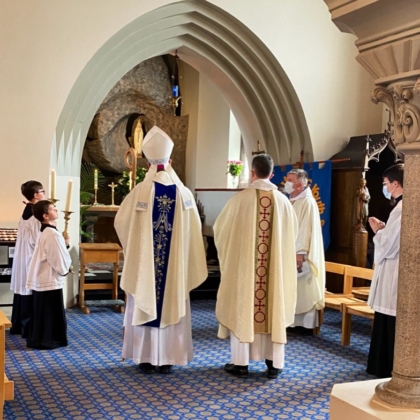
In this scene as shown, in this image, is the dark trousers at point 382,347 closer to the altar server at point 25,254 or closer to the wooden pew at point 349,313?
the wooden pew at point 349,313

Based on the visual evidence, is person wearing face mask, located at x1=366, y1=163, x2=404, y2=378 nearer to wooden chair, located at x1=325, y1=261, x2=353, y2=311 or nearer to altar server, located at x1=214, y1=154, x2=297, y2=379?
altar server, located at x1=214, y1=154, x2=297, y2=379

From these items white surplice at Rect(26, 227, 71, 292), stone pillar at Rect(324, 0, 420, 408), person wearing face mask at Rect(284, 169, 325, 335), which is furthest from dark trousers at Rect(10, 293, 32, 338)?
stone pillar at Rect(324, 0, 420, 408)

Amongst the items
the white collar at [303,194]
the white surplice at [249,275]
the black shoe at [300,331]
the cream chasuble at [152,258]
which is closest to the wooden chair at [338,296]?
the black shoe at [300,331]

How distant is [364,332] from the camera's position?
724 centimetres

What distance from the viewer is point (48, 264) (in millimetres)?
5762

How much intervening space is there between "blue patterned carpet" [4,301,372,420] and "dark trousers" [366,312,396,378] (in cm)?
13

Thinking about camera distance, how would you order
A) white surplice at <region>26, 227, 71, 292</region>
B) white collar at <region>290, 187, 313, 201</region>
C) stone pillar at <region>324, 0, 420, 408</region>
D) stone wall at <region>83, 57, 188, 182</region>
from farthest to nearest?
stone wall at <region>83, 57, 188, 182</region> → white collar at <region>290, 187, 313, 201</region> → white surplice at <region>26, 227, 71, 292</region> → stone pillar at <region>324, 0, 420, 408</region>

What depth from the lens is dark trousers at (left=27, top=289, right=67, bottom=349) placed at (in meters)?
5.79

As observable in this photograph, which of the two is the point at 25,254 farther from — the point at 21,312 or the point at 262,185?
the point at 262,185

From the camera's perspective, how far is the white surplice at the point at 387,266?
16.3 feet

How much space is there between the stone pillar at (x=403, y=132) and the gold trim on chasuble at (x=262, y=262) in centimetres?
240

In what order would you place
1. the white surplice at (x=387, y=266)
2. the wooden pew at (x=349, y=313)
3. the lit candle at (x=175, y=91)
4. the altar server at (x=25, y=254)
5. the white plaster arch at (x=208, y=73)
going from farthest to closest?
the lit candle at (x=175, y=91) < the white plaster arch at (x=208, y=73) < the altar server at (x=25, y=254) < the wooden pew at (x=349, y=313) < the white surplice at (x=387, y=266)

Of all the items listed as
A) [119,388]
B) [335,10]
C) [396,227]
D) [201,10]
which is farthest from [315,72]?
[335,10]

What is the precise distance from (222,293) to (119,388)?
1.14m
